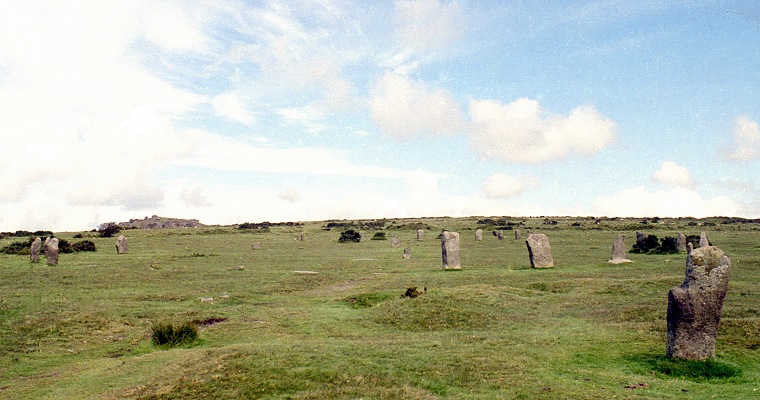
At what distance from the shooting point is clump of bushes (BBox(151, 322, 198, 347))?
2077 cm

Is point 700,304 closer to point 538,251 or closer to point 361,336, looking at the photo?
point 361,336

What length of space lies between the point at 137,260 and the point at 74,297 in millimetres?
20727

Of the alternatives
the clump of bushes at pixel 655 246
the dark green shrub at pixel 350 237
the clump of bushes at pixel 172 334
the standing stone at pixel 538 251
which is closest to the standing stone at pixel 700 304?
the clump of bushes at pixel 172 334

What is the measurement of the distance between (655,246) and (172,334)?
52.9 m

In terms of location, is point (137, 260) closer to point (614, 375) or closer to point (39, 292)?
point (39, 292)

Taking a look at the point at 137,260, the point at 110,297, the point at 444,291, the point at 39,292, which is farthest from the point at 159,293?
the point at 137,260

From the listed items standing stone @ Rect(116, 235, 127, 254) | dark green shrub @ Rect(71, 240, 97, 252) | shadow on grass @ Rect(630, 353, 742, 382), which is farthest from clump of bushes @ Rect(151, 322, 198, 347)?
dark green shrub @ Rect(71, 240, 97, 252)

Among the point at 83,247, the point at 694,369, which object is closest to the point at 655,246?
the point at 694,369

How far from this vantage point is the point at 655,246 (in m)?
58.1

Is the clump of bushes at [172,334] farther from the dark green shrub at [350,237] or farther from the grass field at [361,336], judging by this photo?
the dark green shrub at [350,237]

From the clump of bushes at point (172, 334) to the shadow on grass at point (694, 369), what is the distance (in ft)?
52.5

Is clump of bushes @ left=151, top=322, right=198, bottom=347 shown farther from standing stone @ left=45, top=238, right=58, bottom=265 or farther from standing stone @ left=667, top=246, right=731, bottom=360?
standing stone @ left=45, top=238, right=58, bottom=265

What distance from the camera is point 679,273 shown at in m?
37.4

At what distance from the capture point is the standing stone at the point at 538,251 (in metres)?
41.3
